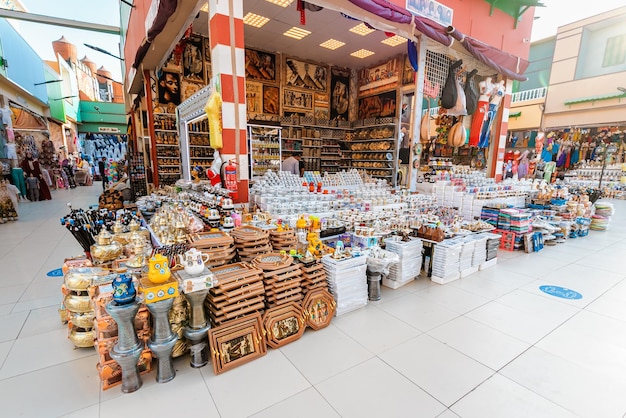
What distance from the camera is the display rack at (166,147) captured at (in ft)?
26.2

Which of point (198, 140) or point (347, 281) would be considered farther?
point (198, 140)

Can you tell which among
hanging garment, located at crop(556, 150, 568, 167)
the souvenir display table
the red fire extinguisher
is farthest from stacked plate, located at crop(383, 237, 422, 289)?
hanging garment, located at crop(556, 150, 568, 167)

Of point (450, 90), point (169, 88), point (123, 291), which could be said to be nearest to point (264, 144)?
point (169, 88)

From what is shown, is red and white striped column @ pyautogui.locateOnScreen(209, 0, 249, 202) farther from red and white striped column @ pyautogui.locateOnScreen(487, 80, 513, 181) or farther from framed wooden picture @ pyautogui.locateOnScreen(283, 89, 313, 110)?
red and white striped column @ pyautogui.locateOnScreen(487, 80, 513, 181)

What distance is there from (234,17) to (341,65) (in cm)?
821

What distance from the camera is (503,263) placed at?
163 inches

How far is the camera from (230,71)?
345cm

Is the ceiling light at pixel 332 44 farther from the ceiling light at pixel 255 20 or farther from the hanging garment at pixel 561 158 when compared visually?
the hanging garment at pixel 561 158

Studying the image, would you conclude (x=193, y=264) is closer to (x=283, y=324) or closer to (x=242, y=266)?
(x=242, y=266)

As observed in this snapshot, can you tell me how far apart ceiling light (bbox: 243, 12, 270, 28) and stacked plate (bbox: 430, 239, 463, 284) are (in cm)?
682

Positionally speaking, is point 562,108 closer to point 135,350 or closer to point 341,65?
point 341,65

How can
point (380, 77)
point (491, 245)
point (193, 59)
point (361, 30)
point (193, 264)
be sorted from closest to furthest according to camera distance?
point (193, 264)
point (491, 245)
point (361, 30)
point (193, 59)
point (380, 77)

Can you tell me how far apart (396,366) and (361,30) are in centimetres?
820

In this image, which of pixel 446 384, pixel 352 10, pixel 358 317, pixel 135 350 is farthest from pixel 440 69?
pixel 135 350
